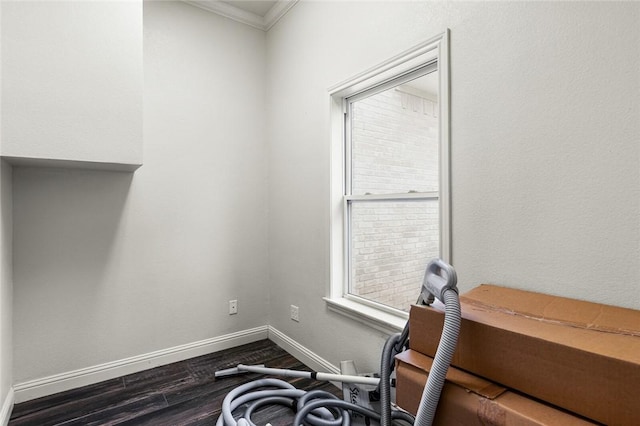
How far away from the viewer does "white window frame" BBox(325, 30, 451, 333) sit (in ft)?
5.15

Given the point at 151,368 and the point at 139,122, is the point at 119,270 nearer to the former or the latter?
the point at 151,368

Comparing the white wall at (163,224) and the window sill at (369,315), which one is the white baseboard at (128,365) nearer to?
the white wall at (163,224)

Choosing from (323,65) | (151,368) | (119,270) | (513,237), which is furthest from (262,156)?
(513,237)

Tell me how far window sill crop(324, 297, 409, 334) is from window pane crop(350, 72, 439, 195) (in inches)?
28.7

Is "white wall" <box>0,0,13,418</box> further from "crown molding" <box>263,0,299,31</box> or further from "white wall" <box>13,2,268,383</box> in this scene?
"crown molding" <box>263,0,299,31</box>

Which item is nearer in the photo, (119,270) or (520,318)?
(520,318)

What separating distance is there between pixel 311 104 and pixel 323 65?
0.28 m

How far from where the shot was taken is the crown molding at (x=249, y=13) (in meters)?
2.64

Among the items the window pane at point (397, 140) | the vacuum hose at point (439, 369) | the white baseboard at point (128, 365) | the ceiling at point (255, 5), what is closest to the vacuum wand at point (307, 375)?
the white baseboard at point (128, 365)

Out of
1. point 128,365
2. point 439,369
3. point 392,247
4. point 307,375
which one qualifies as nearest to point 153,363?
point 128,365

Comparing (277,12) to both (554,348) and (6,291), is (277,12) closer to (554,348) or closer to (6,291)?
(6,291)

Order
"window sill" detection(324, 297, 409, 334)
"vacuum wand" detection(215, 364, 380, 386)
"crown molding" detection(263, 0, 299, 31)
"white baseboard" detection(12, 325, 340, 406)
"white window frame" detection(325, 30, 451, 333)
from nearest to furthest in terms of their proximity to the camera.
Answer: "white window frame" detection(325, 30, 451, 333), "vacuum wand" detection(215, 364, 380, 386), "window sill" detection(324, 297, 409, 334), "white baseboard" detection(12, 325, 340, 406), "crown molding" detection(263, 0, 299, 31)

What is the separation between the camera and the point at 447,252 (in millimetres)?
1561

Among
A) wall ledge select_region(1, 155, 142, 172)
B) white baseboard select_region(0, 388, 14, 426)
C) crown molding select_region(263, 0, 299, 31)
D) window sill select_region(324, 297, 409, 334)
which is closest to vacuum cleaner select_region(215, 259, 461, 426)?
window sill select_region(324, 297, 409, 334)
